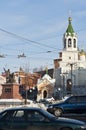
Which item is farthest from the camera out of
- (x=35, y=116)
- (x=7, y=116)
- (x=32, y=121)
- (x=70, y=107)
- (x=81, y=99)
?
(x=81, y=99)

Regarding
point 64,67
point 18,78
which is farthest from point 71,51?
point 18,78

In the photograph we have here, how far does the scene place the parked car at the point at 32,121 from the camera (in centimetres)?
1836

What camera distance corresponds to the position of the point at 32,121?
61.1 feet

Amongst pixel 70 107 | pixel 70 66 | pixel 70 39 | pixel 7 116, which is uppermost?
pixel 70 39

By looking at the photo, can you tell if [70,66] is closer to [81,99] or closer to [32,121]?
[81,99]

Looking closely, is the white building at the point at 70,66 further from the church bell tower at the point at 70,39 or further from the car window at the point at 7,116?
the car window at the point at 7,116

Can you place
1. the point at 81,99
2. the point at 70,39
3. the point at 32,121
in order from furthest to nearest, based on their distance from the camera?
the point at 70,39, the point at 81,99, the point at 32,121

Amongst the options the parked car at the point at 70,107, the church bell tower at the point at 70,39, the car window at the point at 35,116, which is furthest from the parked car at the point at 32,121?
the church bell tower at the point at 70,39

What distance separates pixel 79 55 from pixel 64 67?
7.46m

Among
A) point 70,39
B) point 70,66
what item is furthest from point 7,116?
point 70,66

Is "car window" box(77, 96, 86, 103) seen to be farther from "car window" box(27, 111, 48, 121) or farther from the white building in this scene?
the white building

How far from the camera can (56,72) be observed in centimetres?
14212

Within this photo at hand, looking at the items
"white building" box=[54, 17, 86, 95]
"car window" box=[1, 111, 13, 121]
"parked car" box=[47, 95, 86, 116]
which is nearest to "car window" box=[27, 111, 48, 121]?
"car window" box=[1, 111, 13, 121]

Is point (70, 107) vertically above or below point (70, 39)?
below
